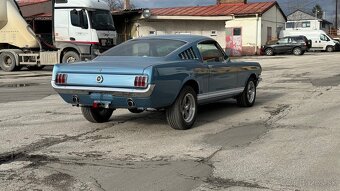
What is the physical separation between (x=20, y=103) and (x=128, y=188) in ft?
24.3

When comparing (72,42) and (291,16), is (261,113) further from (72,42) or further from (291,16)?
(291,16)

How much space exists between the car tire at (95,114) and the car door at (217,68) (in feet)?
6.67

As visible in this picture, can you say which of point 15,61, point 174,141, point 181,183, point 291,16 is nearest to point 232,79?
point 174,141

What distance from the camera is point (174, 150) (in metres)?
6.55

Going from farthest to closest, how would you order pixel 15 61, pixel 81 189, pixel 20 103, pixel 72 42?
pixel 15 61 → pixel 72 42 → pixel 20 103 → pixel 81 189

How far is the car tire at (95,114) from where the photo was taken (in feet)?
28.1

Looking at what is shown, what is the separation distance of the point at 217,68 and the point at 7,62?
1805cm

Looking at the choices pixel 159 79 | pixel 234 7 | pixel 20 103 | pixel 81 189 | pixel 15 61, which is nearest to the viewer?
pixel 81 189

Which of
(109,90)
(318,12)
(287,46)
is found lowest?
(109,90)

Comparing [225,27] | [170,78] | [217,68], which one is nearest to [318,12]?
[225,27]

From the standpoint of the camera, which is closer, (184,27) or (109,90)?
(109,90)

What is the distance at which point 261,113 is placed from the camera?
32.2ft

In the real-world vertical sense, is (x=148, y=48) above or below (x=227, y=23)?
below

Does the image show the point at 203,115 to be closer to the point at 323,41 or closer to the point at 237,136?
the point at 237,136
